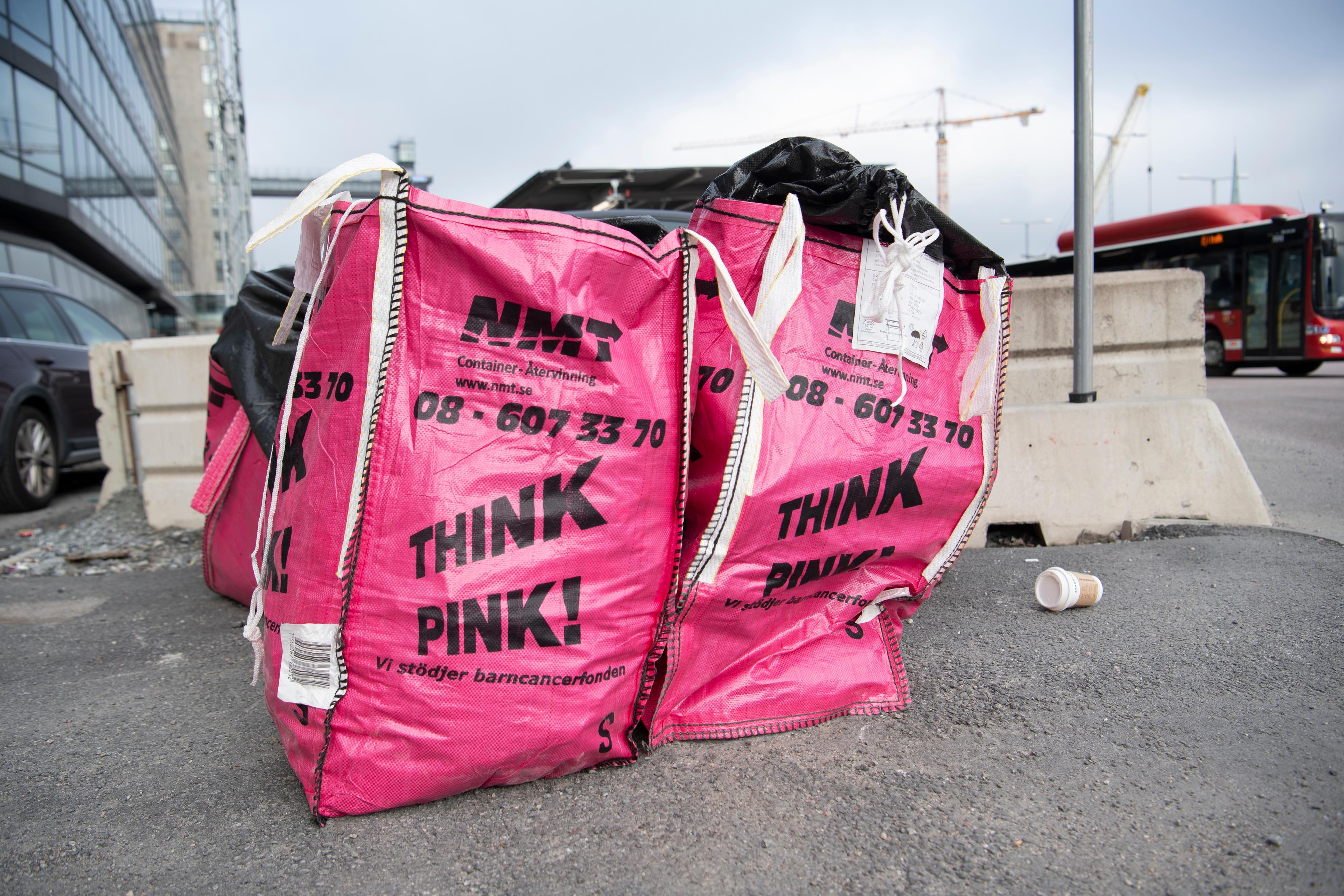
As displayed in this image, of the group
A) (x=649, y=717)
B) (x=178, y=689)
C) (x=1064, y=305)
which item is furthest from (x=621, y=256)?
(x=1064, y=305)

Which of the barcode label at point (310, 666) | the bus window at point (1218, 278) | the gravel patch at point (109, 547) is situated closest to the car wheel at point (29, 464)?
the gravel patch at point (109, 547)

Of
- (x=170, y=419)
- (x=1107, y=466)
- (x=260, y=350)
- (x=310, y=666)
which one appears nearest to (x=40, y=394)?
(x=170, y=419)

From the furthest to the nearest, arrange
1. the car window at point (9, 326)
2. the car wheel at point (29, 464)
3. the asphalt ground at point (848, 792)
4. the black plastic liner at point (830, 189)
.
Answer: the car window at point (9, 326), the car wheel at point (29, 464), the black plastic liner at point (830, 189), the asphalt ground at point (848, 792)

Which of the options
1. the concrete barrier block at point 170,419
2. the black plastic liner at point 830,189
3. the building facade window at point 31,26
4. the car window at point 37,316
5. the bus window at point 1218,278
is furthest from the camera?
the building facade window at point 31,26

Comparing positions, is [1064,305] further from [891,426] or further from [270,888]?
[270,888]

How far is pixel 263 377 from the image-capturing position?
230 centimetres

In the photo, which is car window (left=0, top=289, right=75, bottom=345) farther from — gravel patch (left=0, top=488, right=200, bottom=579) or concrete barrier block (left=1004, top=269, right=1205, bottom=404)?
concrete barrier block (left=1004, top=269, right=1205, bottom=404)

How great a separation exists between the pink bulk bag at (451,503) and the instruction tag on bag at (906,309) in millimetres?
440

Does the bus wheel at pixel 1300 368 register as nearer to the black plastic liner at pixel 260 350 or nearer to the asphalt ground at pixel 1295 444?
the asphalt ground at pixel 1295 444

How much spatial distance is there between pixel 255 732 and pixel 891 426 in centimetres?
161

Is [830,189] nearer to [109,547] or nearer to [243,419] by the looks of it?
[243,419]

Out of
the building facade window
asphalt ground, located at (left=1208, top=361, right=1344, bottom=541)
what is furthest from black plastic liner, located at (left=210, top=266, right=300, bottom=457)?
the building facade window

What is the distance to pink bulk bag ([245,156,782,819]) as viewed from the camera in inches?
52.9

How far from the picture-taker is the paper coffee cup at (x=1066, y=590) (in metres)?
2.27
